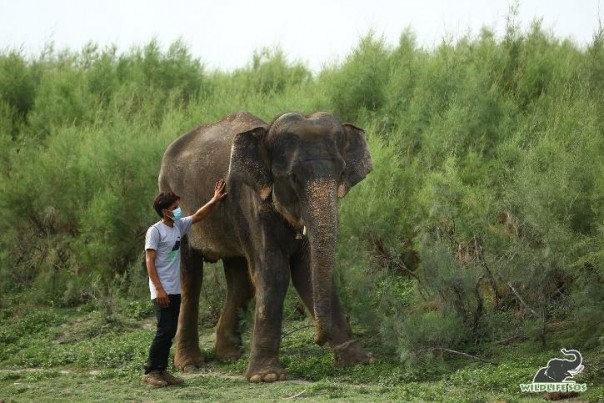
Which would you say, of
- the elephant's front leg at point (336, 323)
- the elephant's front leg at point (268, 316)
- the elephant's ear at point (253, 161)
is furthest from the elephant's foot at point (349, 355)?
the elephant's ear at point (253, 161)

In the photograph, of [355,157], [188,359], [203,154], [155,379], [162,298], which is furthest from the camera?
[203,154]

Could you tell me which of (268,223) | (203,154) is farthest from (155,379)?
(203,154)

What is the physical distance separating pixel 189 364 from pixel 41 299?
4679 millimetres

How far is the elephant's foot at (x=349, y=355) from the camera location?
11.6 meters

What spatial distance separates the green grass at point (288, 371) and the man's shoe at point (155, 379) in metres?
0.09

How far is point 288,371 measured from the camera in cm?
1170

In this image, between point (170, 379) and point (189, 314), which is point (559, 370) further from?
point (189, 314)

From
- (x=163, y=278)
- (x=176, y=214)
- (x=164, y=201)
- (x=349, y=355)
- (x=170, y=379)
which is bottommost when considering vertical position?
(x=170, y=379)

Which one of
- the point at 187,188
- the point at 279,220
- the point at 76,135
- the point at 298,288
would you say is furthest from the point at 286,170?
the point at 76,135

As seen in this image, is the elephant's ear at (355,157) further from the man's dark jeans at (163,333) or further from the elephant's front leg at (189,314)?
the elephant's front leg at (189,314)

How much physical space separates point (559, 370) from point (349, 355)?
2.11 m

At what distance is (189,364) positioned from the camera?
12703mm

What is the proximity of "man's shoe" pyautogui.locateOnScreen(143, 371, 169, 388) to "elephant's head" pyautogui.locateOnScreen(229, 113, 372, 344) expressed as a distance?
146 cm

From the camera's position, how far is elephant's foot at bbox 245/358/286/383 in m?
11.3
